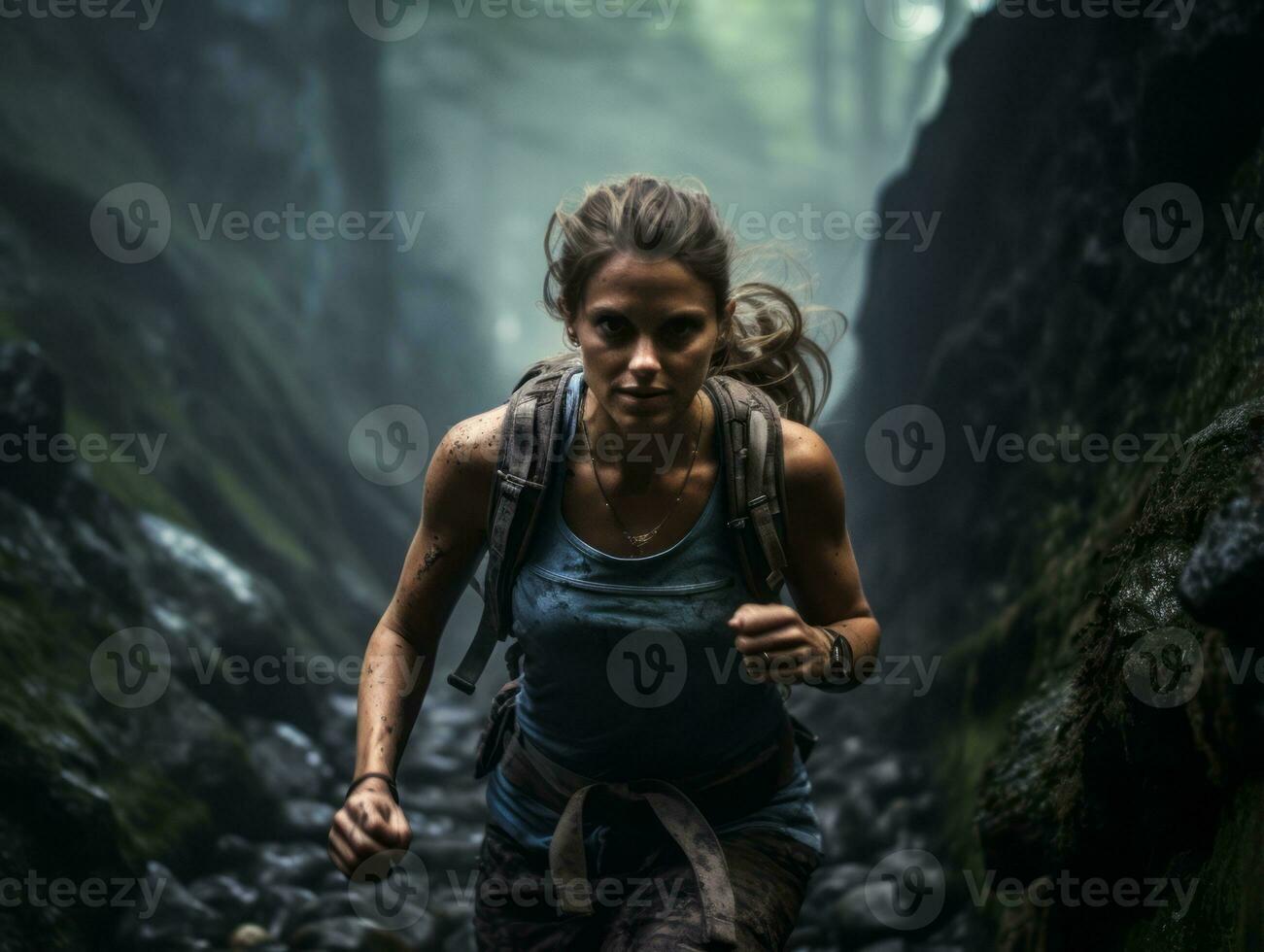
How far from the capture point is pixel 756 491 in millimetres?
2553

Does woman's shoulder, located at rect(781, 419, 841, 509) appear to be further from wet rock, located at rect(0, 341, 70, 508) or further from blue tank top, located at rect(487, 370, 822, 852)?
wet rock, located at rect(0, 341, 70, 508)

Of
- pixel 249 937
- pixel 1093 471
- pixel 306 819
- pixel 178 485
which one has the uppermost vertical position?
pixel 178 485

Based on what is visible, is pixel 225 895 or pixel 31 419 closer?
pixel 225 895

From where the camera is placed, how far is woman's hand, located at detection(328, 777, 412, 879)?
2.18 metres

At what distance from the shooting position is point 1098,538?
4.42m

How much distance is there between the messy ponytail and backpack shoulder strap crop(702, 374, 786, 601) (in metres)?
0.34

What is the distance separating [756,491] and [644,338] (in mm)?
507

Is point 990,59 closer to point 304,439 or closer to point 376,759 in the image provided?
point 376,759

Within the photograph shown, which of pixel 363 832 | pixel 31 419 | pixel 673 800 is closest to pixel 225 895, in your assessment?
pixel 31 419

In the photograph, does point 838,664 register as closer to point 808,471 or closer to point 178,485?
point 808,471

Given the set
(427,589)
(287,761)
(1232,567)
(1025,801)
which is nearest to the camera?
(1232,567)

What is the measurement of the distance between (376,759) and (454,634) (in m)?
12.2

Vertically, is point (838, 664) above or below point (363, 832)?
above

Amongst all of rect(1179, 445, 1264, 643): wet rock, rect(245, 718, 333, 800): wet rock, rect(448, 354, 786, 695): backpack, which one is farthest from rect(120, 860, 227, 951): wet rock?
rect(1179, 445, 1264, 643): wet rock
